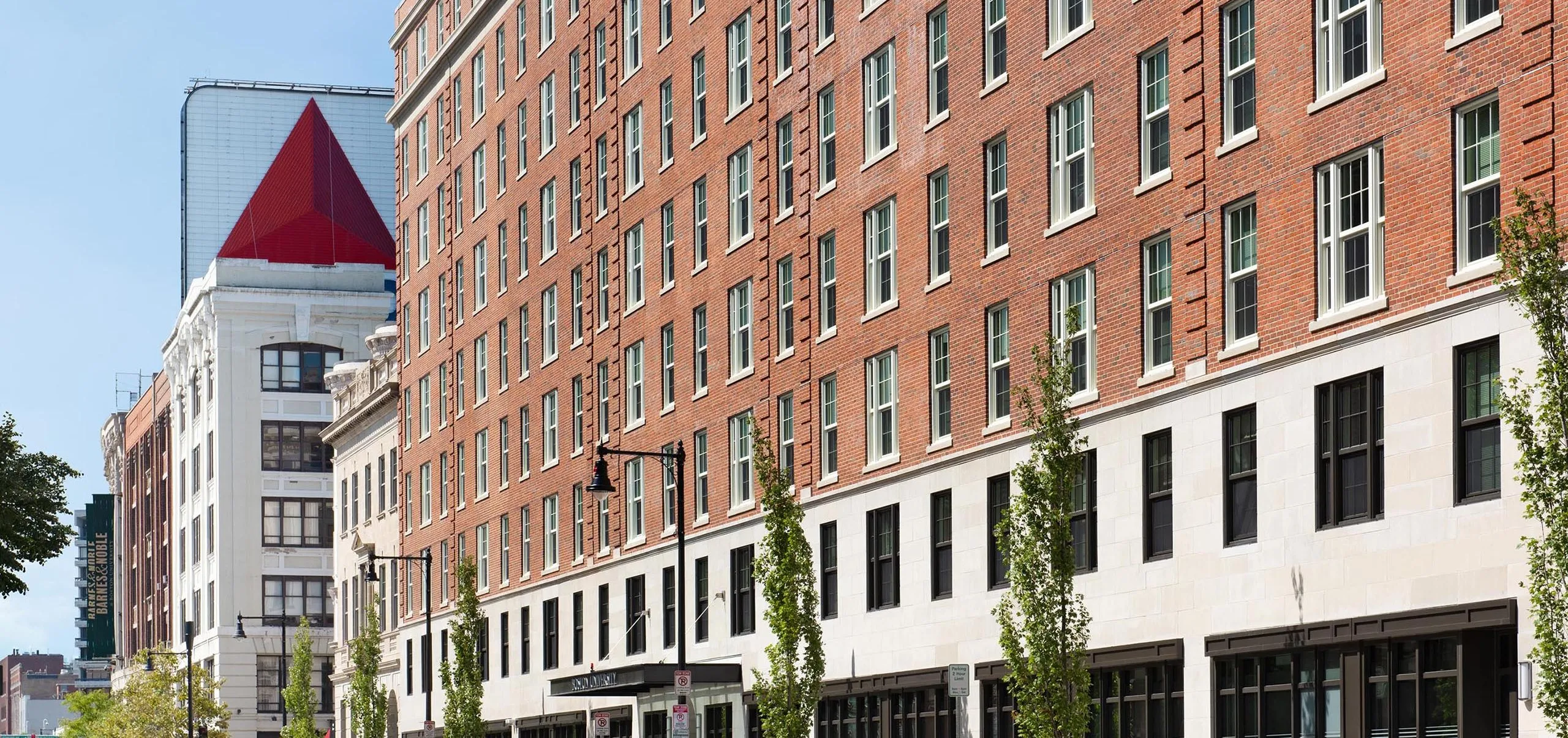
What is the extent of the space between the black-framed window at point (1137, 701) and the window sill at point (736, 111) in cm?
2166

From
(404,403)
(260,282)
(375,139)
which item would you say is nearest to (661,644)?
(404,403)

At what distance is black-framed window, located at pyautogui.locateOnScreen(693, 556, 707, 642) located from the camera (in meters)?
60.6

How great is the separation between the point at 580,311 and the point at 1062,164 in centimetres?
3066

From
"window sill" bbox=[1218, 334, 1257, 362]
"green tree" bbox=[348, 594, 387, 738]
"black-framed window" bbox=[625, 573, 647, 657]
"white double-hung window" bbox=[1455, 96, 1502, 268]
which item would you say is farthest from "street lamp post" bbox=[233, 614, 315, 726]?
"white double-hung window" bbox=[1455, 96, 1502, 268]

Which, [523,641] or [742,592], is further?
[523,641]

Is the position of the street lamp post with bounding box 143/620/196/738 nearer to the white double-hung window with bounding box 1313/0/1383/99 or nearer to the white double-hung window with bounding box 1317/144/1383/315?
the white double-hung window with bounding box 1317/144/1383/315

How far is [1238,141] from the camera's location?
36.9m

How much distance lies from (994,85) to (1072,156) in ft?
11.6

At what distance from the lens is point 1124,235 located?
40.2 metres

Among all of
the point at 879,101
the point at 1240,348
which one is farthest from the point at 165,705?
the point at 1240,348

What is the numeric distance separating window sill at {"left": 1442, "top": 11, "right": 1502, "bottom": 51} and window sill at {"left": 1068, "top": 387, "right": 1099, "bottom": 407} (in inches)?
433

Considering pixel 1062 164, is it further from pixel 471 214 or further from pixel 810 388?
pixel 471 214

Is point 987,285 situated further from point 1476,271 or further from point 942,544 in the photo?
point 1476,271

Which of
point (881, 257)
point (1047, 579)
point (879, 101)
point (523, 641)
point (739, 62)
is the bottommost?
point (523, 641)
